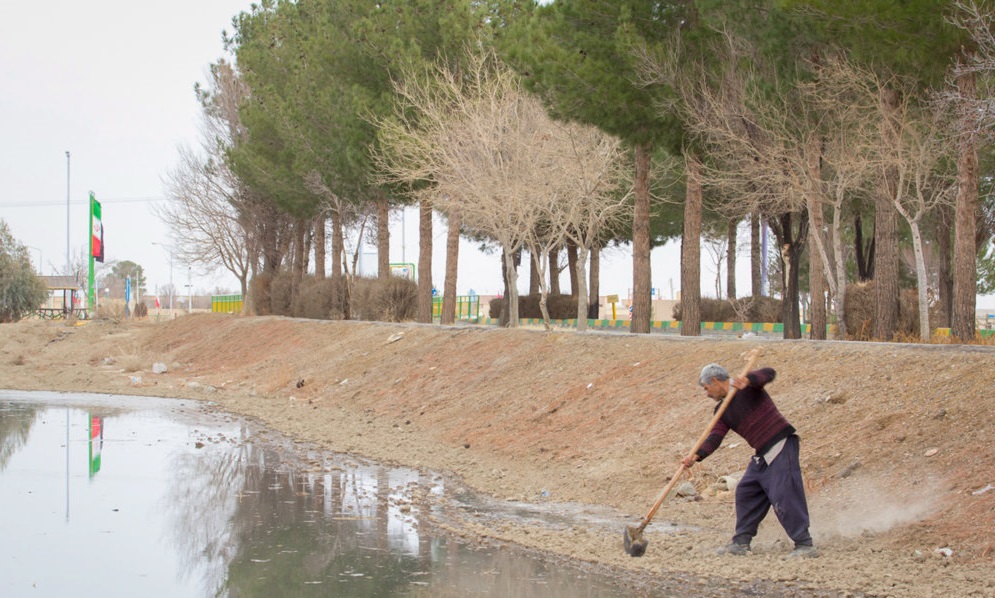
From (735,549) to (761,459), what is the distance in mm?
729

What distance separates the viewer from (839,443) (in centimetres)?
1074

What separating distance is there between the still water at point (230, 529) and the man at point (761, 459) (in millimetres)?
1226

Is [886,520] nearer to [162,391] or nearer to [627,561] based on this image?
[627,561]

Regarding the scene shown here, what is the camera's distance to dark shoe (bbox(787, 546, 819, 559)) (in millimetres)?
8109

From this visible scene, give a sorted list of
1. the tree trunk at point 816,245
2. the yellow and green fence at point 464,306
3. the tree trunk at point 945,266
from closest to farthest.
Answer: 1. the tree trunk at point 816,245
2. the tree trunk at point 945,266
3. the yellow and green fence at point 464,306

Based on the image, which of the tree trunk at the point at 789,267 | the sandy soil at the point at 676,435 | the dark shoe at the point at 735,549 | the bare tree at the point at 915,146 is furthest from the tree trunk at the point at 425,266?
the dark shoe at the point at 735,549

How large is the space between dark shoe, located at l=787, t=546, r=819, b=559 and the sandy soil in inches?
2.8

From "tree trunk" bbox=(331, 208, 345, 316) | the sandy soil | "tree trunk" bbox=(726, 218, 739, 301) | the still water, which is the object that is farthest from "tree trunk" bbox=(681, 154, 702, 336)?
"tree trunk" bbox=(331, 208, 345, 316)

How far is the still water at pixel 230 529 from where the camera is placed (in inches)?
316

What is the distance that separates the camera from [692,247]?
74.4ft

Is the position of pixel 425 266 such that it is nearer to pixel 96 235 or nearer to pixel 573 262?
pixel 573 262

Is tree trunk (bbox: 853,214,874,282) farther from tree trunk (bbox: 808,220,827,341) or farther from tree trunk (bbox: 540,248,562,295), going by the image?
tree trunk (bbox: 540,248,562,295)

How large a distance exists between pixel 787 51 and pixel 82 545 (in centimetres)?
1548

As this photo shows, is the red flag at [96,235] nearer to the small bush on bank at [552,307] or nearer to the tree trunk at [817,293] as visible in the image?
the small bush on bank at [552,307]
